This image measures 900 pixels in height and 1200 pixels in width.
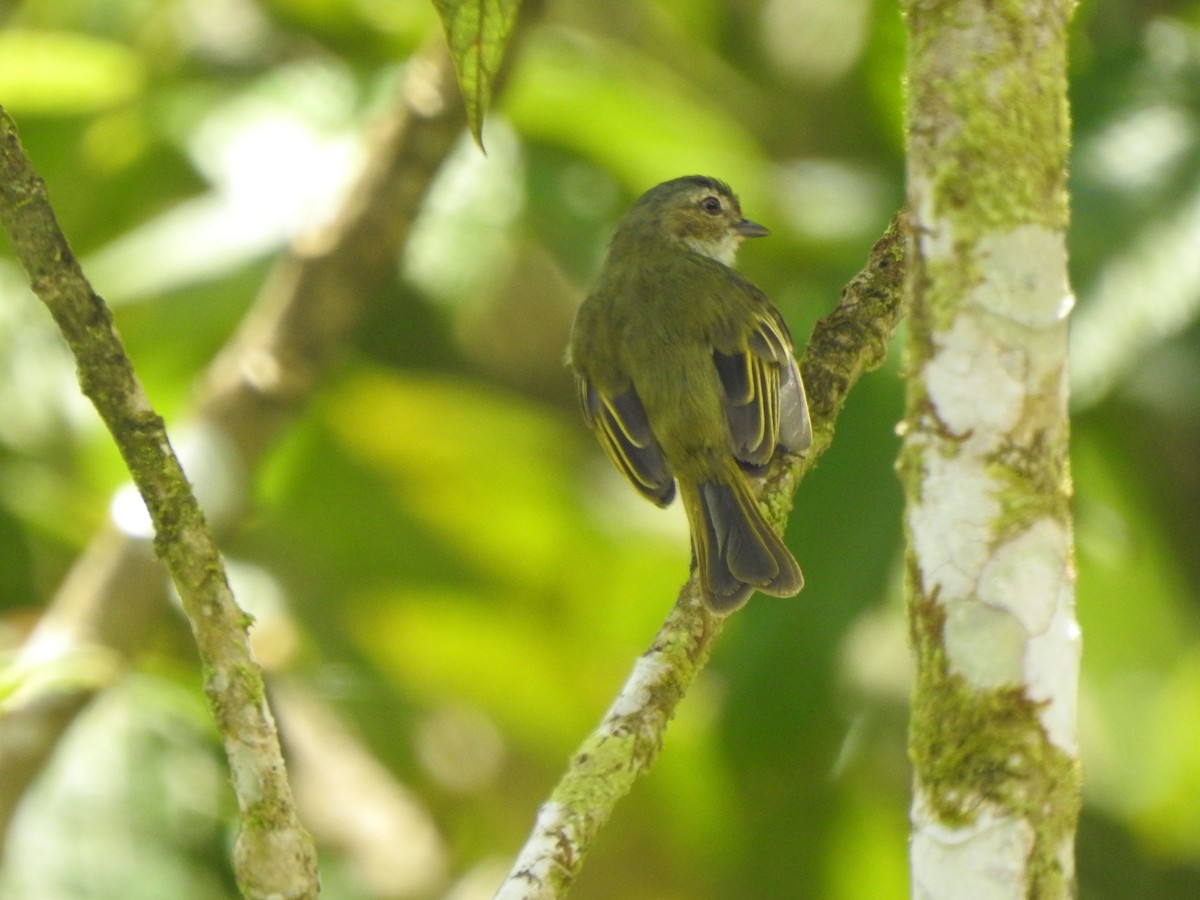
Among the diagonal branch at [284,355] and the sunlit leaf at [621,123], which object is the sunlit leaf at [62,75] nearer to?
the diagonal branch at [284,355]

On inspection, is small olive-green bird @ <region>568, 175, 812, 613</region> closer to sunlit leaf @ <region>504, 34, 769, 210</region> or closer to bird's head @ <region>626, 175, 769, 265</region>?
bird's head @ <region>626, 175, 769, 265</region>

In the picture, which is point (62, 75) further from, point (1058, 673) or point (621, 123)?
point (1058, 673)

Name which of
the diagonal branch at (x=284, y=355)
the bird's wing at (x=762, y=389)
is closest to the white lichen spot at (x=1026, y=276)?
the bird's wing at (x=762, y=389)

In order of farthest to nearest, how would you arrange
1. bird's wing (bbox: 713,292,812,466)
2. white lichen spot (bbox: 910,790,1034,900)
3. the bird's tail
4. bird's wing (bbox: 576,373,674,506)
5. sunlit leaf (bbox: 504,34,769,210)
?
1. sunlit leaf (bbox: 504,34,769,210)
2. bird's wing (bbox: 576,373,674,506)
3. bird's wing (bbox: 713,292,812,466)
4. the bird's tail
5. white lichen spot (bbox: 910,790,1034,900)

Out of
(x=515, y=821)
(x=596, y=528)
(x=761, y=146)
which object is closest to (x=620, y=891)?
(x=515, y=821)

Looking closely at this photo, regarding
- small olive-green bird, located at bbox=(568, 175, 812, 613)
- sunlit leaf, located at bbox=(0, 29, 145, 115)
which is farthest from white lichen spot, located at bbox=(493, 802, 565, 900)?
sunlit leaf, located at bbox=(0, 29, 145, 115)

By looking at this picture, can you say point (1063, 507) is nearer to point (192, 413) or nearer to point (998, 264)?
point (998, 264)

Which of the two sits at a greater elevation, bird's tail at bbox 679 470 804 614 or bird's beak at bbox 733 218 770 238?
bird's beak at bbox 733 218 770 238

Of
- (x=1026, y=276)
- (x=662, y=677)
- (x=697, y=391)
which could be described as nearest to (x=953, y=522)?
(x=1026, y=276)
